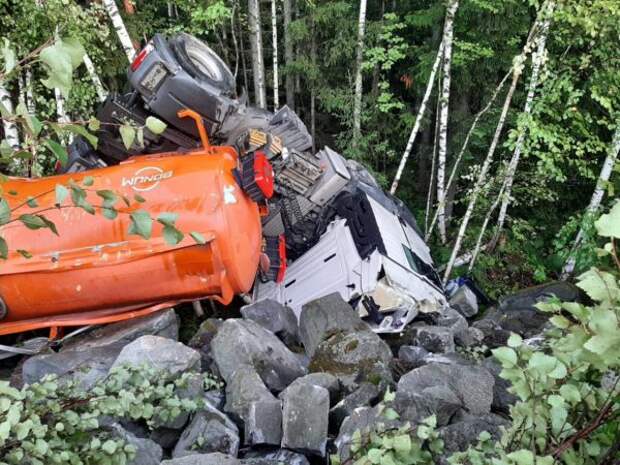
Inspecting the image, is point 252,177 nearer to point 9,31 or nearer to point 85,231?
point 85,231

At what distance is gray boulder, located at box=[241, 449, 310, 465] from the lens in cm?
300

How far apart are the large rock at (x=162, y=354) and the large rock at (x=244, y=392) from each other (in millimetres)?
354

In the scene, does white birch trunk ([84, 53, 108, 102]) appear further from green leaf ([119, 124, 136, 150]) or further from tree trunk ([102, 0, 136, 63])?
green leaf ([119, 124, 136, 150])

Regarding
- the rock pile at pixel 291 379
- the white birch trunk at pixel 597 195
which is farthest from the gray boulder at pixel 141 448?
the white birch trunk at pixel 597 195

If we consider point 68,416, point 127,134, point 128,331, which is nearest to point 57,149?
point 127,134

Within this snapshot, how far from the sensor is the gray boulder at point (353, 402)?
3.44 meters

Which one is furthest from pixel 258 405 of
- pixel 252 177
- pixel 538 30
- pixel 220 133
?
pixel 538 30

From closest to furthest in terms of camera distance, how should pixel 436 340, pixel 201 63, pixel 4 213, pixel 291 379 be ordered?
pixel 4 213 → pixel 291 379 → pixel 436 340 → pixel 201 63

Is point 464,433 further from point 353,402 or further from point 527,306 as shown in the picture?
point 527,306

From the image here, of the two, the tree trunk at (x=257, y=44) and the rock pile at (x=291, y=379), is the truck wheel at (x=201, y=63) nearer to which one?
the rock pile at (x=291, y=379)

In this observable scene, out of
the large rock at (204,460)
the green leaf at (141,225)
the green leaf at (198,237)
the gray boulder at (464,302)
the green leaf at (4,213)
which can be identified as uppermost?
the green leaf at (4,213)

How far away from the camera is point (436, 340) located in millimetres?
5031

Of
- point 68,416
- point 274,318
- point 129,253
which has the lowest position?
point 274,318

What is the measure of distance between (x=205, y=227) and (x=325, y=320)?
4.58 feet
